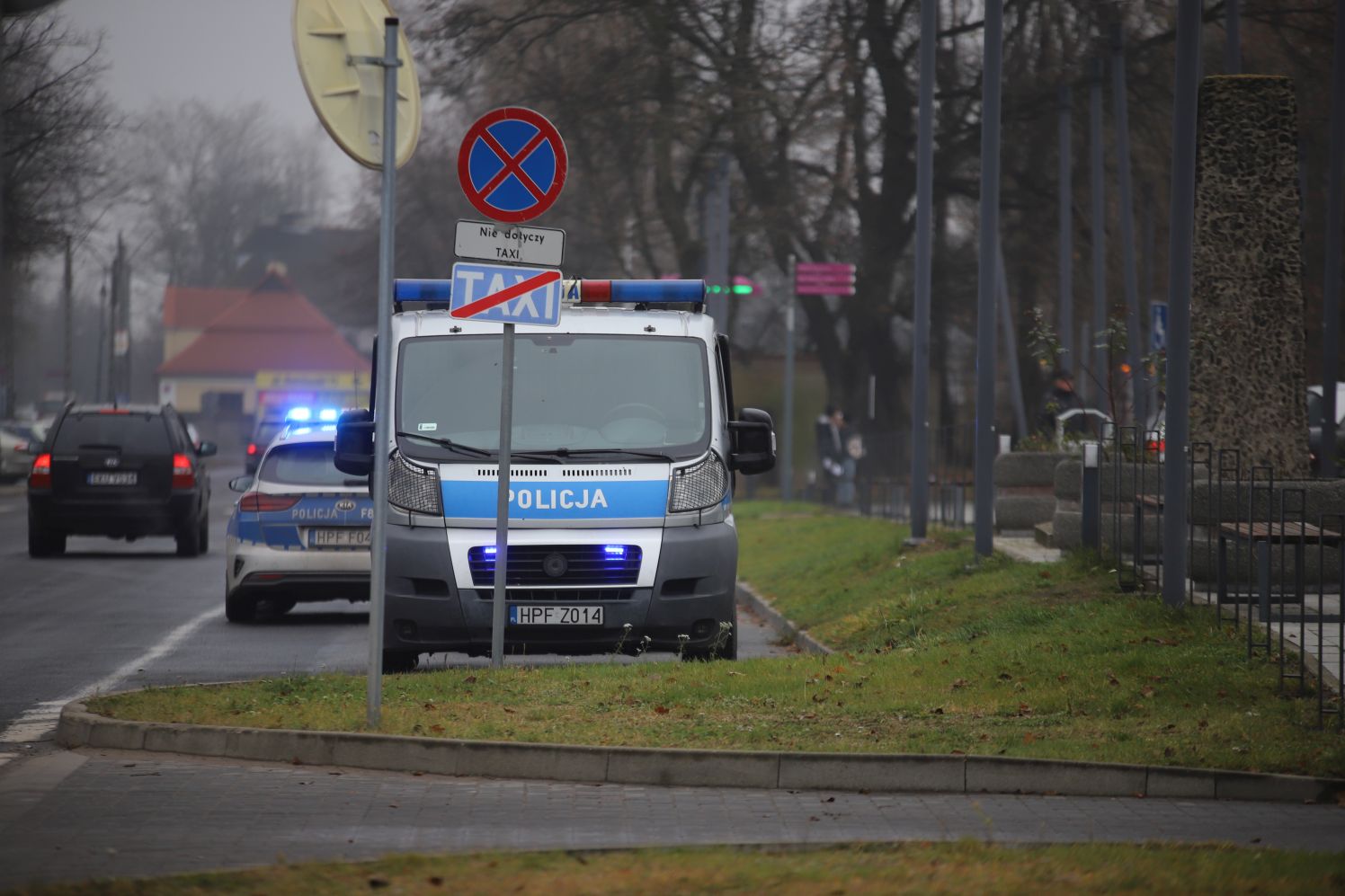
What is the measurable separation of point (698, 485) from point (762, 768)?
3.69 metres

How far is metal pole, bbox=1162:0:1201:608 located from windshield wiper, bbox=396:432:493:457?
4015 mm

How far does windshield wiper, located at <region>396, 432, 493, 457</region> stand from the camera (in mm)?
11688

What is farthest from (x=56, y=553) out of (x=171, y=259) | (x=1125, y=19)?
(x=171, y=259)

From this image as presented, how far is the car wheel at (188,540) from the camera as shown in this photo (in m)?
24.6

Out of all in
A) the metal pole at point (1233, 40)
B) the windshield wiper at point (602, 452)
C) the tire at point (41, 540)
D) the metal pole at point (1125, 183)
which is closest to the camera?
the windshield wiper at point (602, 452)

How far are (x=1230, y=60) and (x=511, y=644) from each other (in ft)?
43.6

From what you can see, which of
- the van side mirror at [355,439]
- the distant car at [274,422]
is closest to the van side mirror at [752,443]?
the van side mirror at [355,439]

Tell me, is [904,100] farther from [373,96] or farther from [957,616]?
[373,96]

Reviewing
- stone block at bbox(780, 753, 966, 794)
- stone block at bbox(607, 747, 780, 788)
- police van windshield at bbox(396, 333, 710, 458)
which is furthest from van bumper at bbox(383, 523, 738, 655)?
stone block at bbox(780, 753, 966, 794)

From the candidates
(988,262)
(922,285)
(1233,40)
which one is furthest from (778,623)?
(1233,40)

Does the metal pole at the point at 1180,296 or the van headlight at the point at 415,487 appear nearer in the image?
the van headlight at the point at 415,487

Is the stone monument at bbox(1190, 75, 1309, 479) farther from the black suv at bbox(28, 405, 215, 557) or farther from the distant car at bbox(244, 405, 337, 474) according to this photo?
the black suv at bbox(28, 405, 215, 557)

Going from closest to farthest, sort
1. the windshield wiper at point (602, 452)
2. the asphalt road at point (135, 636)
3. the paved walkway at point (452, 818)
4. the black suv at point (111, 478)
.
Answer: the paved walkway at point (452, 818) → the windshield wiper at point (602, 452) → the asphalt road at point (135, 636) → the black suv at point (111, 478)

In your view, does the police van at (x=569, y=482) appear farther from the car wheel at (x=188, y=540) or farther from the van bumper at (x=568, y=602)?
the car wheel at (x=188, y=540)
